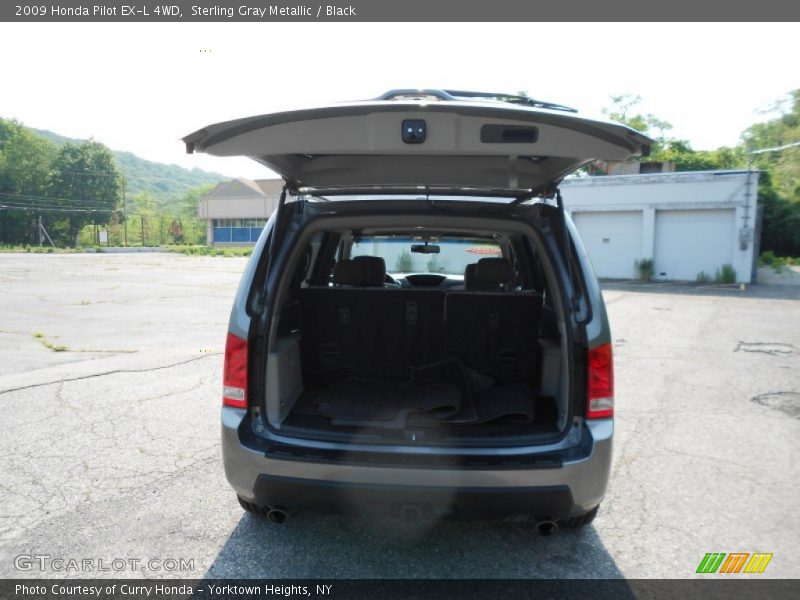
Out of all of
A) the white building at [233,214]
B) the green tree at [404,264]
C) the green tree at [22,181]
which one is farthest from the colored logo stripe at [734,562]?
the green tree at [22,181]

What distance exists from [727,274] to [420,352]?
70.4 ft

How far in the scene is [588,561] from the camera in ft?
9.06

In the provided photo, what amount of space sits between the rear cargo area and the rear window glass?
1.68m

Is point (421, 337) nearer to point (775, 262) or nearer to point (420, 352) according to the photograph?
point (420, 352)

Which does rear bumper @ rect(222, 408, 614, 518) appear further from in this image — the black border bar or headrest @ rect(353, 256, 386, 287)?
headrest @ rect(353, 256, 386, 287)

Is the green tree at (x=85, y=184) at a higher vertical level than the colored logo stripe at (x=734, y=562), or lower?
higher

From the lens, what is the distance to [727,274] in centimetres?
→ 2142

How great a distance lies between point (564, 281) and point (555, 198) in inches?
21.4

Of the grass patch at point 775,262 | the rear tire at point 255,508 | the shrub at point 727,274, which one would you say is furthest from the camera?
the grass patch at point 775,262

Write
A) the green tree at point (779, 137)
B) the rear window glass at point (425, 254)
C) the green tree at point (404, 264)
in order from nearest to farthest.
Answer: the rear window glass at point (425, 254) < the green tree at point (404, 264) < the green tree at point (779, 137)

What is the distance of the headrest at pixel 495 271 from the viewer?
3.94m

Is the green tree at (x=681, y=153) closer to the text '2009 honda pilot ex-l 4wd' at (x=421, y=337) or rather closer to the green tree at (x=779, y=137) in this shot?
the green tree at (x=779, y=137)

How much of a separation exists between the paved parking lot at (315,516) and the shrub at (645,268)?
15.6 m

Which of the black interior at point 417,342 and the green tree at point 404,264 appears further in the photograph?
the green tree at point 404,264
